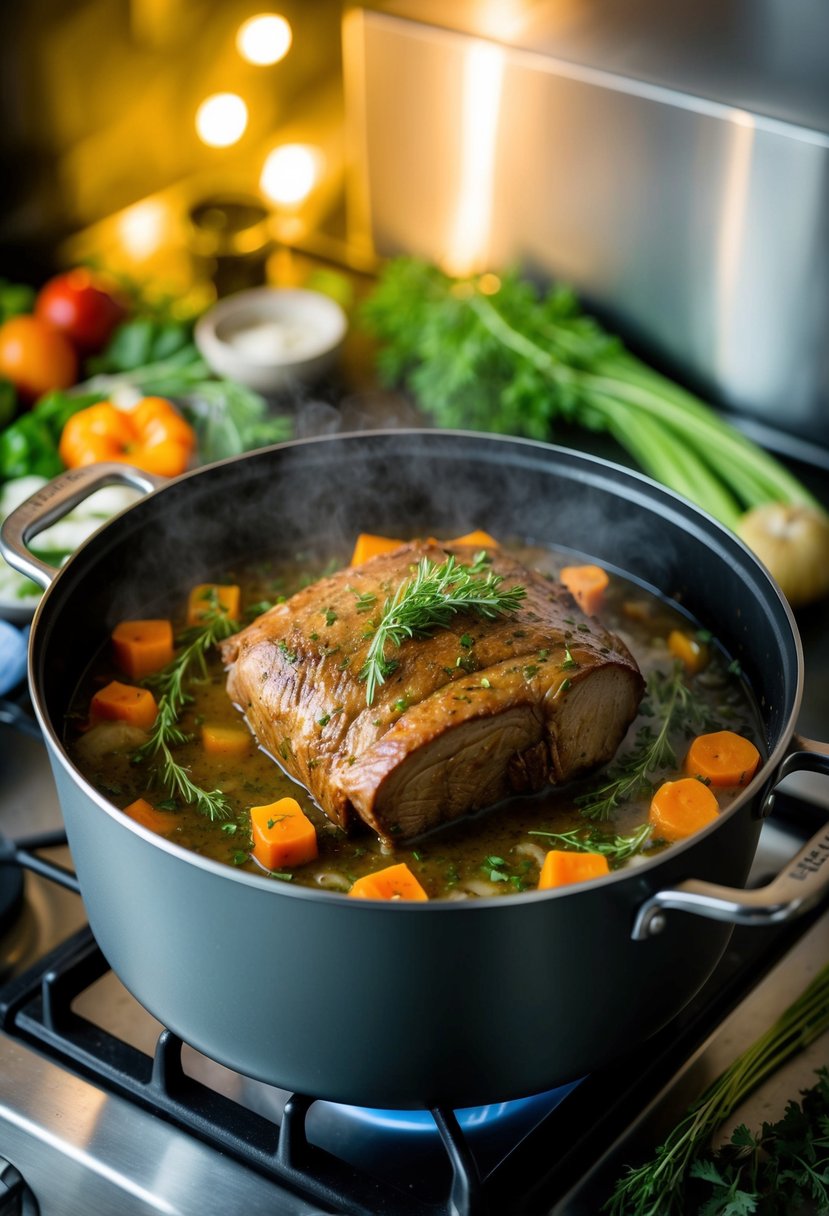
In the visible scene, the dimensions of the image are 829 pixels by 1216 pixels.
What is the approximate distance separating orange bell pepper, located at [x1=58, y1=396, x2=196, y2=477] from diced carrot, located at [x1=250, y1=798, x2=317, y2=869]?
1.16 meters

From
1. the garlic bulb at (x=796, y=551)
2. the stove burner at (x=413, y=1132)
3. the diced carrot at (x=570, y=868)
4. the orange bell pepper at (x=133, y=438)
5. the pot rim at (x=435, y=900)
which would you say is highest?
the pot rim at (x=435, y=900)

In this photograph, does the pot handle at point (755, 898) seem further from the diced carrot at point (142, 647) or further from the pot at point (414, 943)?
the diced carrot at point (142, 647)

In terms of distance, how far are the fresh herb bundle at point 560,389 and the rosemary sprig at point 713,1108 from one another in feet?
3.61

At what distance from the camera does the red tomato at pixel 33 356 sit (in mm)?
2939

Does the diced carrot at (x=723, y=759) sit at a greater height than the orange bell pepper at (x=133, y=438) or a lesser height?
greater

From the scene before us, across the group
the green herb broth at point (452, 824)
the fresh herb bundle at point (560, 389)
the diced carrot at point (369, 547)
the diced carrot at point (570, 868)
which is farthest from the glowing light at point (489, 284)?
the diced carrot at point (570, 868)

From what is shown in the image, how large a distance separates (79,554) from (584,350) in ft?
4.72

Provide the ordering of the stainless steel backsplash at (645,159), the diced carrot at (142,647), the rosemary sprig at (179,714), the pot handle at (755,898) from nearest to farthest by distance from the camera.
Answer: the pot handle at (755,898) → the rosemary sprig at (179,714) → the diced carrot at (142,647) → the stainless steel backsplash at (645,159)

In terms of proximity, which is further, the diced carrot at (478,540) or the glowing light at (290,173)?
the glowing light at (290,173)

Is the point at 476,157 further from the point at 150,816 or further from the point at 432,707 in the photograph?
the point at 150,816

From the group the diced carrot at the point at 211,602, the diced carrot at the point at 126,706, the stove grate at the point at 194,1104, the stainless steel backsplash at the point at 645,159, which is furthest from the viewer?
the stainless steel backsplash at the point at 645,159

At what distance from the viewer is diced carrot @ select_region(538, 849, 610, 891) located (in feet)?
4.70

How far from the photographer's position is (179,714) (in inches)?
69.6

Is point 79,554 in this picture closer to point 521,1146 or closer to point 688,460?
point 521,1146
